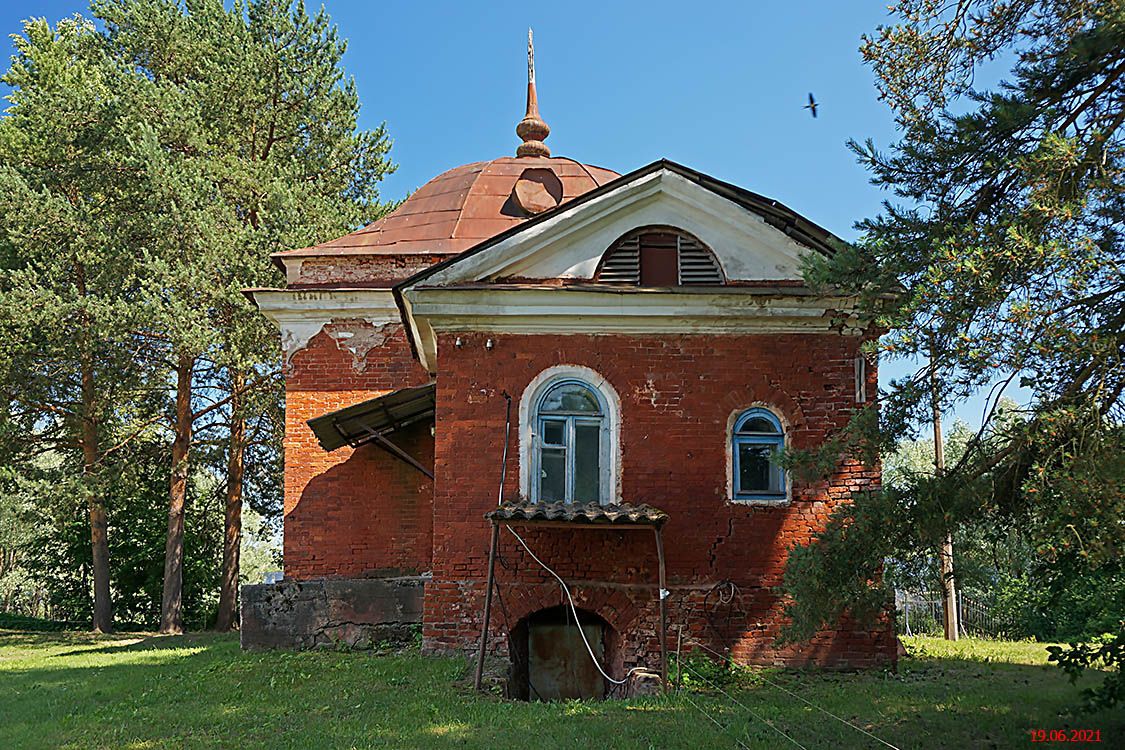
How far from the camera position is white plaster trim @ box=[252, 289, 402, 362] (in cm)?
1652

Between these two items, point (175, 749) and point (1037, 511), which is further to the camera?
point (175, 749)

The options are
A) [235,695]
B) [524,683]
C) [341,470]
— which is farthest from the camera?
Answer: [341,470]

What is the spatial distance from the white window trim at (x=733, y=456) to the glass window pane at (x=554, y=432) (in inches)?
74.6

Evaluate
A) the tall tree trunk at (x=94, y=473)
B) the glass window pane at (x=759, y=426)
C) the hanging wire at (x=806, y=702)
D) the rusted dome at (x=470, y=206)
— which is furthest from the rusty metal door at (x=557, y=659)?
the tall tree trunk at (x=94, y=473)

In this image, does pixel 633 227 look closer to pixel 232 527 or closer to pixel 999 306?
pixel 999 306

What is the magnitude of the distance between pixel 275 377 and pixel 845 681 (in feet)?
53.7

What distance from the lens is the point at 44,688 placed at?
12.0 m

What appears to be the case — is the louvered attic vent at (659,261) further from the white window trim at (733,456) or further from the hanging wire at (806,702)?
the hanging wire at (806,702)

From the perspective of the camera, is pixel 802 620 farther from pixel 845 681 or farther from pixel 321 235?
pixel 321 235

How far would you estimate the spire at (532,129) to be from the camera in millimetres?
19672

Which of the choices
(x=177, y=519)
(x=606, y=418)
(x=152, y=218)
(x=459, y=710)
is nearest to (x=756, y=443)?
(x=606, y=418)

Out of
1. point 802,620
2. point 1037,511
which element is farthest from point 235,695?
point 1037,511

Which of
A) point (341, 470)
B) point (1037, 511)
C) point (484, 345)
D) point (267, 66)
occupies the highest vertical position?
point (267, 66)

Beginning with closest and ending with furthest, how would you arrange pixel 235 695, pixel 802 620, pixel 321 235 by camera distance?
pixel 802 620 → pixel 235 695 → pixel 321 235
